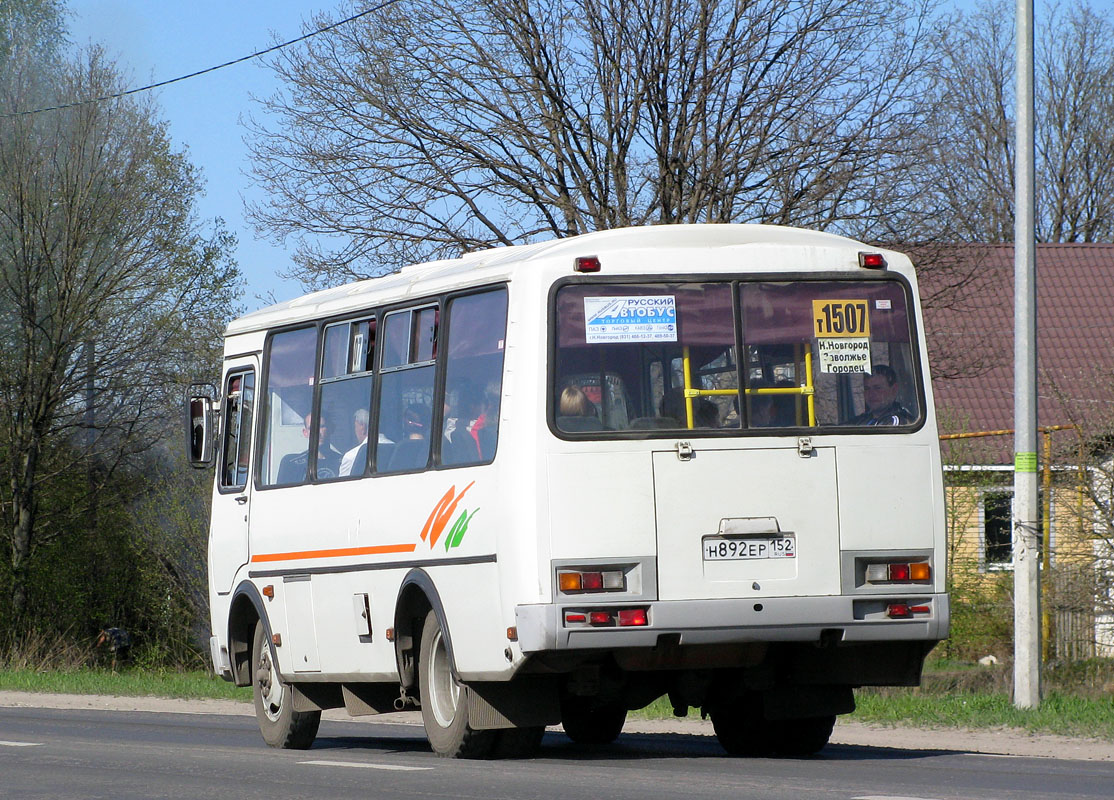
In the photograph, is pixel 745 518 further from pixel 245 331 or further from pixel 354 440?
pixel 245 331

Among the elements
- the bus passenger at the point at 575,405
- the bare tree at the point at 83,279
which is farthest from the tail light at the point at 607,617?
the bare tree at the point at 83,279

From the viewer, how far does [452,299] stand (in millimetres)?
11562

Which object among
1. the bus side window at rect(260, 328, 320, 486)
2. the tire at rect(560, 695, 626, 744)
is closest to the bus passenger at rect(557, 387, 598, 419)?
the tire at rect(560, 695, 626, 744)

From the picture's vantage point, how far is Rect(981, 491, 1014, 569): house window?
19.5 m

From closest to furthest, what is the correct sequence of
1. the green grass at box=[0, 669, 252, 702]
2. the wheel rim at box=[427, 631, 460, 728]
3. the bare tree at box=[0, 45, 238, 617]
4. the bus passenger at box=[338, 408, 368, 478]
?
the wheel rim at box=[427, 631, 460, 728]
the bus passenger at box=[338, 408, 368, 478]
the green grass at box=[0, 669, 252, 702]
the bare tree at box=[0, 45, 238, 617]

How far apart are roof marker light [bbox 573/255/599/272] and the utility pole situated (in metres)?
6.01

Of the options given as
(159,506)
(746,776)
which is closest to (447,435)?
(746,776)

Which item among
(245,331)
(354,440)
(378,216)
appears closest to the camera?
(354,440)

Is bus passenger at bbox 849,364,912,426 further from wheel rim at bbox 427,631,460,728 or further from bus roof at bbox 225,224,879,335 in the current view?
wheel rim at bbox 427,631,460,728

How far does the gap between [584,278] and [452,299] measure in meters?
1.14

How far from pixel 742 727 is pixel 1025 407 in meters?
5.07

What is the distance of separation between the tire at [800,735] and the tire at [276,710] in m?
3.52

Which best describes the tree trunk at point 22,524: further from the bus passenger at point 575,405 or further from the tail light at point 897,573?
the tail light at point 897,573

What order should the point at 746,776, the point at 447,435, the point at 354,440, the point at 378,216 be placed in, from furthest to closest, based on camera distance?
the point at 378,216 < the point at 354,440 < the point at 447,435 < the point at 746,776
